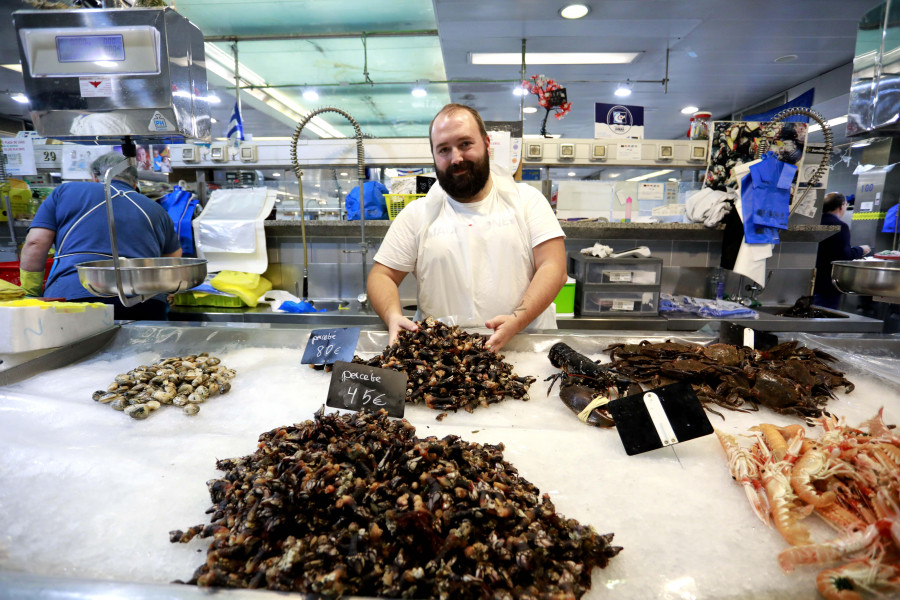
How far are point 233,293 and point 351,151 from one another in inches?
63.6

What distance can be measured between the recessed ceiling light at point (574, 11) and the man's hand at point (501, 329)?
4860 mm

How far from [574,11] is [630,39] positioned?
51.1 inches

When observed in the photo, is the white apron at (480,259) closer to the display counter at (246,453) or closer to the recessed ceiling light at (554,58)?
the display counter at (246,453)

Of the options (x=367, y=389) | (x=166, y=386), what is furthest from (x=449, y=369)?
(x=166, y=386)

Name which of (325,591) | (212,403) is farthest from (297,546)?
(212,403)

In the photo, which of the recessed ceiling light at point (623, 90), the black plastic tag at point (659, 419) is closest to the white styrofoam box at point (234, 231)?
the black plastic tag at point (659, 419)

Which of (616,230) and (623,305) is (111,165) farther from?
(616,230)

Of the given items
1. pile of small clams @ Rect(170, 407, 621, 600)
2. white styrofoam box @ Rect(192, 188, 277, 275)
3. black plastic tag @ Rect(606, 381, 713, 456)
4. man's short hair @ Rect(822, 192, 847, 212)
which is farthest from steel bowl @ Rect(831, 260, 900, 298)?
man's short hair @ Rect(822, 192, 847, 212)

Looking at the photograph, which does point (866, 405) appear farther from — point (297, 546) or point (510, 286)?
point (297, 546)

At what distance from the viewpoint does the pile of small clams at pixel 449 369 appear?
1455 millimetres

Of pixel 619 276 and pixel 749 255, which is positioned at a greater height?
pixel 749 255

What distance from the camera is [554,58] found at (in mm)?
6984

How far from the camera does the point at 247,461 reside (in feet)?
3.46

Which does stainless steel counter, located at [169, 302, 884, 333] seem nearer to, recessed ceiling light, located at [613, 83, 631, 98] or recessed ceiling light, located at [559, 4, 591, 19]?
recessed ceiling light, located at [559, 4, 591, 19]
